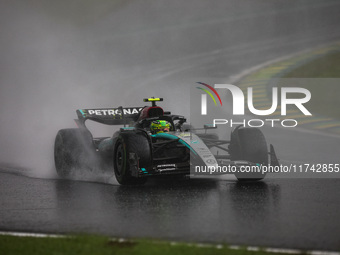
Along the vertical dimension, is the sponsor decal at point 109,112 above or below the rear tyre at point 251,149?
above

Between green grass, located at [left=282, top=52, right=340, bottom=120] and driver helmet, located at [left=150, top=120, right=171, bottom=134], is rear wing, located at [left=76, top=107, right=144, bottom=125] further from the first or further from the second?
green grass, located at [left=282, top=52, right=340, bottom=120]

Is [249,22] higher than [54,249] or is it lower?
higher

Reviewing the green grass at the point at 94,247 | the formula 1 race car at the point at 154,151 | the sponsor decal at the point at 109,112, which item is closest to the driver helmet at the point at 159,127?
the formula 1 race car at the point at 154,151

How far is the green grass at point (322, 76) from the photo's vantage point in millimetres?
20141

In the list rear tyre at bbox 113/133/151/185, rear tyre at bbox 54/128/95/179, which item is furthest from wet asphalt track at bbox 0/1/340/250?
rear tyre at bbox 54/128/95/179

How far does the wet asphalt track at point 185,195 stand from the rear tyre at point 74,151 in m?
0.66

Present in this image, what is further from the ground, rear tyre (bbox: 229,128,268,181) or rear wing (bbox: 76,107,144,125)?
rear wing (bbox: 76,107,144,125)

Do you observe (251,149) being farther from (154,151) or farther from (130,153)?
(130,153)

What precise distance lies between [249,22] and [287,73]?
133 inches

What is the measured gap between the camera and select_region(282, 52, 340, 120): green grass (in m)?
20.1

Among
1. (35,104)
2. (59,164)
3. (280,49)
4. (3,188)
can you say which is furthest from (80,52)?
(3,188)

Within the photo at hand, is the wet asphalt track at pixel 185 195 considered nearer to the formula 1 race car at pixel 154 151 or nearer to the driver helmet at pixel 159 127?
the formula 1 race car at pixel 154 151

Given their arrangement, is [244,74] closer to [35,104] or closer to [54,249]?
[35,104]

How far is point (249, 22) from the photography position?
78.3 ft
